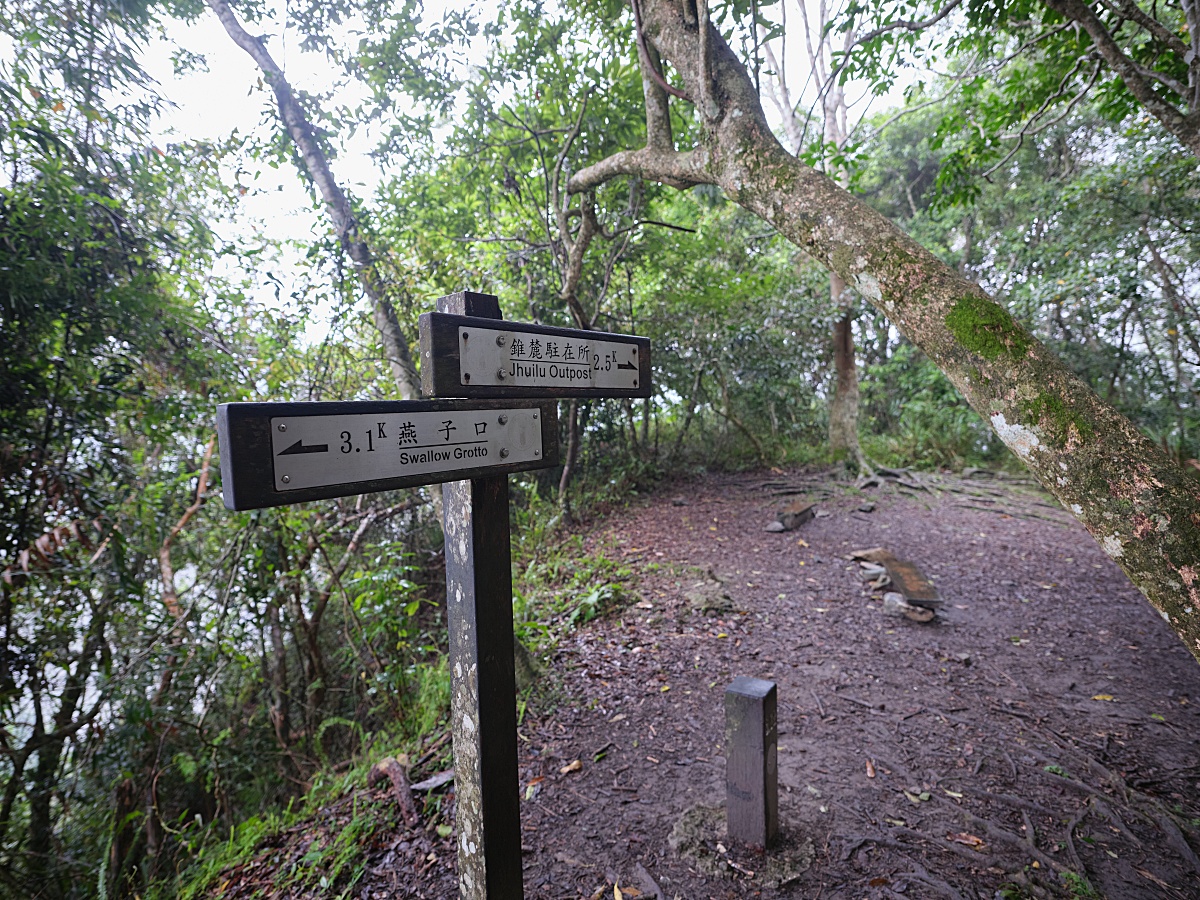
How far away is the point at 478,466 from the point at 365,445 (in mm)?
325

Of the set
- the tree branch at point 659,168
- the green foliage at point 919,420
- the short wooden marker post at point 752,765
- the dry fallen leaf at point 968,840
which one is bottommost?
the dry fallen leaf at point 968,840

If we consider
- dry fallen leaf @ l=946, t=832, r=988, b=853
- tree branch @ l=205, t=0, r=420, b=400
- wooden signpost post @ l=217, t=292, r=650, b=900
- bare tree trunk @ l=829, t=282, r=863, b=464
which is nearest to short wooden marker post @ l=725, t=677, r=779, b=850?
dry fallen leaf @ l=946, t=832, r=988, b=853

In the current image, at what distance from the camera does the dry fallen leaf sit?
2.26 m

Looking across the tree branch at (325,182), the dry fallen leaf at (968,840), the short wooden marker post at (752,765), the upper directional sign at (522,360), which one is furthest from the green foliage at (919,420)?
the upper directional sign at (522,360)

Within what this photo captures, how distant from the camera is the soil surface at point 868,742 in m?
2.21

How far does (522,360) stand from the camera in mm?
1699

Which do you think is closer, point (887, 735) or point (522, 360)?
point (522, 360)

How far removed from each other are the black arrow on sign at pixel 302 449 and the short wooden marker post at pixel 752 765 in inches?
72.9

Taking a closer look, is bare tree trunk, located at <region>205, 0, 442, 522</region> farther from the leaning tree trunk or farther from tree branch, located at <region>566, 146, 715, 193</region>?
the leaning tree trunk

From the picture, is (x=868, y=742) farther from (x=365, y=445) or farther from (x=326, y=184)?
(x=326, y=184)

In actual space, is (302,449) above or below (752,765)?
above

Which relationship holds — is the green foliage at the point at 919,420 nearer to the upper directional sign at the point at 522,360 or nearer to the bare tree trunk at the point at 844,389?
the bare tree trunk at the point at 844,389

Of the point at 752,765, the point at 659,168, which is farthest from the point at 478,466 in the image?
the point at 659,168

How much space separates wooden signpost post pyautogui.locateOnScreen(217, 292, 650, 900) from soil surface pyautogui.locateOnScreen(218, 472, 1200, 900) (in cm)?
88
